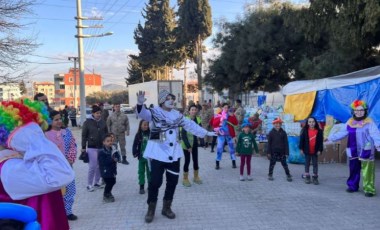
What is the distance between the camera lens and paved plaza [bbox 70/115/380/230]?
556 centimetres

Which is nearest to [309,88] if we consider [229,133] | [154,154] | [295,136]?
[295,136]

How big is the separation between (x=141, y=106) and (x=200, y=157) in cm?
728

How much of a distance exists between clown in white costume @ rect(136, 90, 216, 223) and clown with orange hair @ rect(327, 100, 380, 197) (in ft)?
11.4

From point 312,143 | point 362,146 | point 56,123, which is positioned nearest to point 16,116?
point 56,123

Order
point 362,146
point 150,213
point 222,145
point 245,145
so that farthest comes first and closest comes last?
point 222,145 → point 245,145 → point 362,146 → point 150,213

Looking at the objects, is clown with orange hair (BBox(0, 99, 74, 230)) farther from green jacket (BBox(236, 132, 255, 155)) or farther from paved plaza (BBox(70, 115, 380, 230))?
green jacket (BBox(236, 132, 255, 155))

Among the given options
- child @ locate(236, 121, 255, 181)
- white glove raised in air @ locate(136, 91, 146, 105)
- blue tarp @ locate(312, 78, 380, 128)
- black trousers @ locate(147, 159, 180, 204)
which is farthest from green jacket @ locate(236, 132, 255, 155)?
white glove raised in air @ locate(136, 91, 146, 105)

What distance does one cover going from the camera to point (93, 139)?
7730 mm

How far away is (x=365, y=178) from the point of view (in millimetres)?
6984

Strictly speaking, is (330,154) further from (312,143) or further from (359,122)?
(359,122)

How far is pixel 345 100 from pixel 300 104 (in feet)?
6.45

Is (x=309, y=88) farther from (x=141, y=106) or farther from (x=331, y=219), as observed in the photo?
(x=141, y=106)

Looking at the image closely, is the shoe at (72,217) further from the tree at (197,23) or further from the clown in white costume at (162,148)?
the tree at (197,23)

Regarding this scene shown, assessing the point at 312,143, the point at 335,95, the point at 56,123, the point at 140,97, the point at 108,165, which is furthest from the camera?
the point at 335,95
